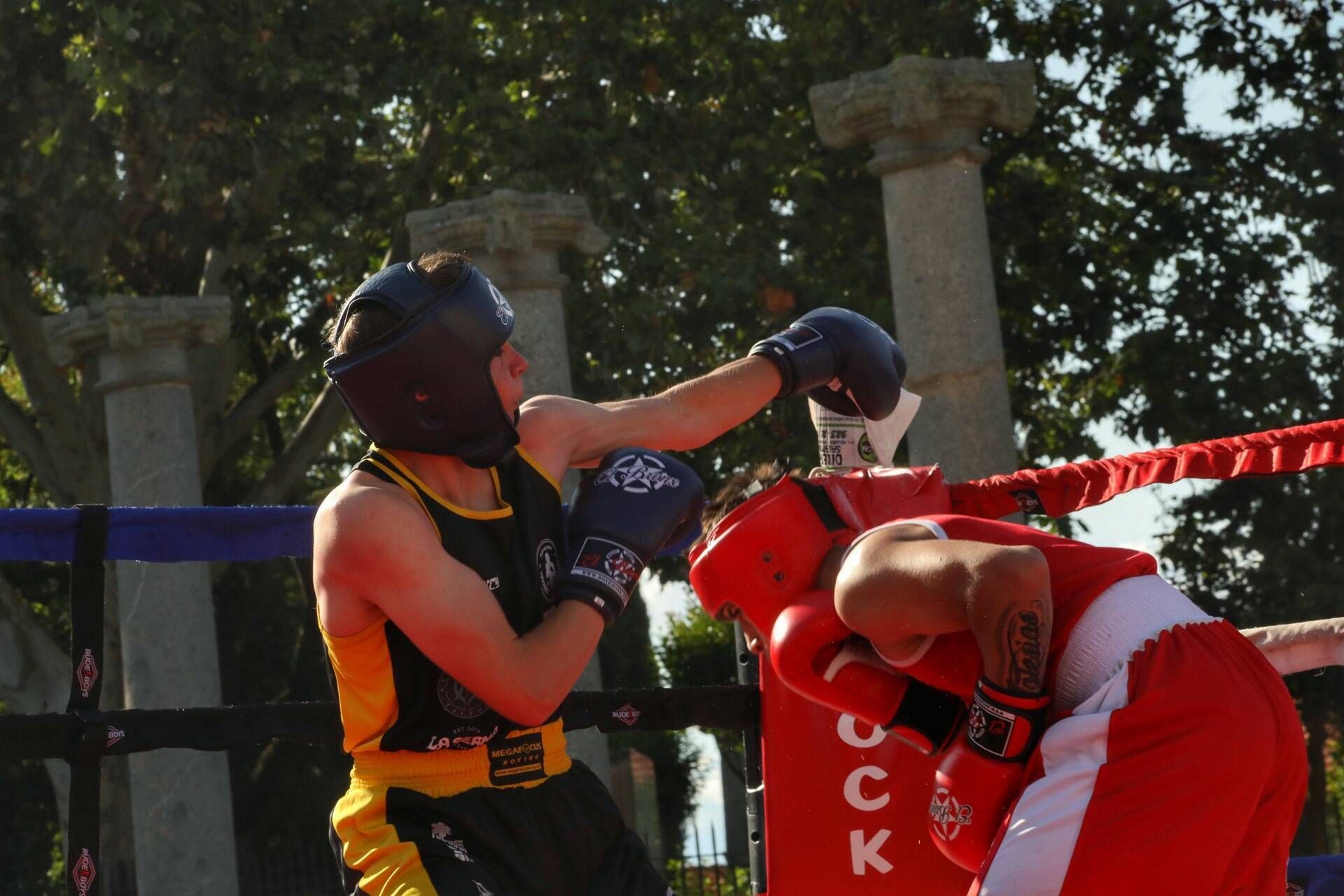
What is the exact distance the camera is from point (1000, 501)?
338 cm

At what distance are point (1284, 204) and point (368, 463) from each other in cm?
690

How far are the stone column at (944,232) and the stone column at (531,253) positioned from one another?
3.67 ft

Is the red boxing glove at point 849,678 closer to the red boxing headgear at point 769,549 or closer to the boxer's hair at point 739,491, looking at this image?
the red boxing headgear at point 769,549

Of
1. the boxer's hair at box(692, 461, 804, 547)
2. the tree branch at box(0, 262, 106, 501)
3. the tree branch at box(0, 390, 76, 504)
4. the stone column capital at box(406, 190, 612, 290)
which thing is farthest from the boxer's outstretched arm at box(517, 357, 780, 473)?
the tree branch at box(0, 390, 76, 504)

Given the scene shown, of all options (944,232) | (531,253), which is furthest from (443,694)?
(531,253)

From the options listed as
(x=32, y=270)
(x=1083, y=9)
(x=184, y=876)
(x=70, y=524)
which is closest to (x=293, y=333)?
(x=32, y=270)

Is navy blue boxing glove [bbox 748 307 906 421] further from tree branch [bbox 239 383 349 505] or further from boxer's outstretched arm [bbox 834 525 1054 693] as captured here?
tree branch [bbox 239 383 349 505]

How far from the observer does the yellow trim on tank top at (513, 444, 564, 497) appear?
257 cm

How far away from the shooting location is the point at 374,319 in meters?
2.36

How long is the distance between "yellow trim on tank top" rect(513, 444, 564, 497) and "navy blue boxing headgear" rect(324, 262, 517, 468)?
0.58ft

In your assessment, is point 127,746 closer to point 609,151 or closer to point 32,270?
point 609,151

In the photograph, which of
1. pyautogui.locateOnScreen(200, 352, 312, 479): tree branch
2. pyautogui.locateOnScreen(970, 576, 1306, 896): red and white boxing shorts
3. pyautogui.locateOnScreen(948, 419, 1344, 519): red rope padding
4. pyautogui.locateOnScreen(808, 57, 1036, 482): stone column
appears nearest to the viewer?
pyautogui.locateOnScreen(970, 576, 1306, 896): red and white boxing shorts

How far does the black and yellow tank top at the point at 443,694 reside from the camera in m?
2.33

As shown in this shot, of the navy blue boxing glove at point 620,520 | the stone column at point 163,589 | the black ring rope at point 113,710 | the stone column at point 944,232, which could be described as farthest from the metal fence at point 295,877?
the navy blue boxing glove at point 620,520
